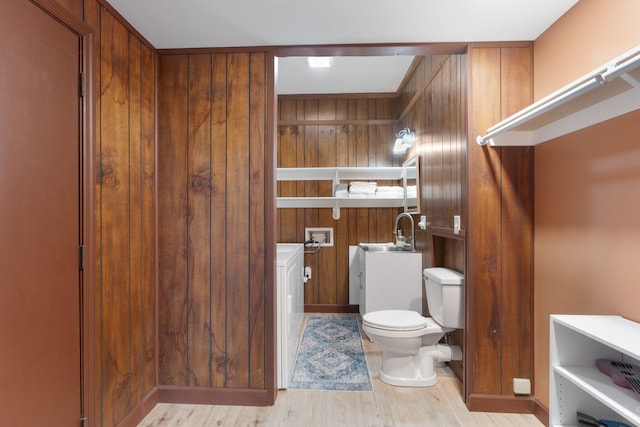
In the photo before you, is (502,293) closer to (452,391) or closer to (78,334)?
(452,391)

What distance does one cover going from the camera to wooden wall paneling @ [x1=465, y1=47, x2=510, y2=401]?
2045 millimetres

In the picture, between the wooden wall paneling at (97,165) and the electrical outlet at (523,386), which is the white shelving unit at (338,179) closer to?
the electrical outlet at (523,386)

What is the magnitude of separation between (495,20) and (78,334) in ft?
8.59

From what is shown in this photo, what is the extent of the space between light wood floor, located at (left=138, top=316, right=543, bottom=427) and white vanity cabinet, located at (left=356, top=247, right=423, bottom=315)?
97cm

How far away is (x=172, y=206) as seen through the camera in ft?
7.15

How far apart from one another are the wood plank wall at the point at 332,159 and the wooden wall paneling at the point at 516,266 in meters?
1.96

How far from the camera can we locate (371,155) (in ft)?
13.2

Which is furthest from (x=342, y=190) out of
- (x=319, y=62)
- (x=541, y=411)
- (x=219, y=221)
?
(x=541, y=411)

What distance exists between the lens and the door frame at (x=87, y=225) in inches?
59.2

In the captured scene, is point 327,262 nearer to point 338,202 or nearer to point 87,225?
point 338,202

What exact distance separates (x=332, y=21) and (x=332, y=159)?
223cm

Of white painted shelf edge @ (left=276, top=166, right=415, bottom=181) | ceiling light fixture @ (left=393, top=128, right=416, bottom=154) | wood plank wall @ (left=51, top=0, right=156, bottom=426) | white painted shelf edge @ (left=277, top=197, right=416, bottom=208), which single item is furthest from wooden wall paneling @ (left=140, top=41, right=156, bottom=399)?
ceiling light fixture @ (left=393, top=128, right=416, bottom=154)

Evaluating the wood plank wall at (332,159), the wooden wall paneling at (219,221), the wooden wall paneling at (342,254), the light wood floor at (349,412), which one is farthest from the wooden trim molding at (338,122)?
the light wood floor at (349,412)

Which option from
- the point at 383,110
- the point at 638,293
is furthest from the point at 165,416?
the point at 383,110
